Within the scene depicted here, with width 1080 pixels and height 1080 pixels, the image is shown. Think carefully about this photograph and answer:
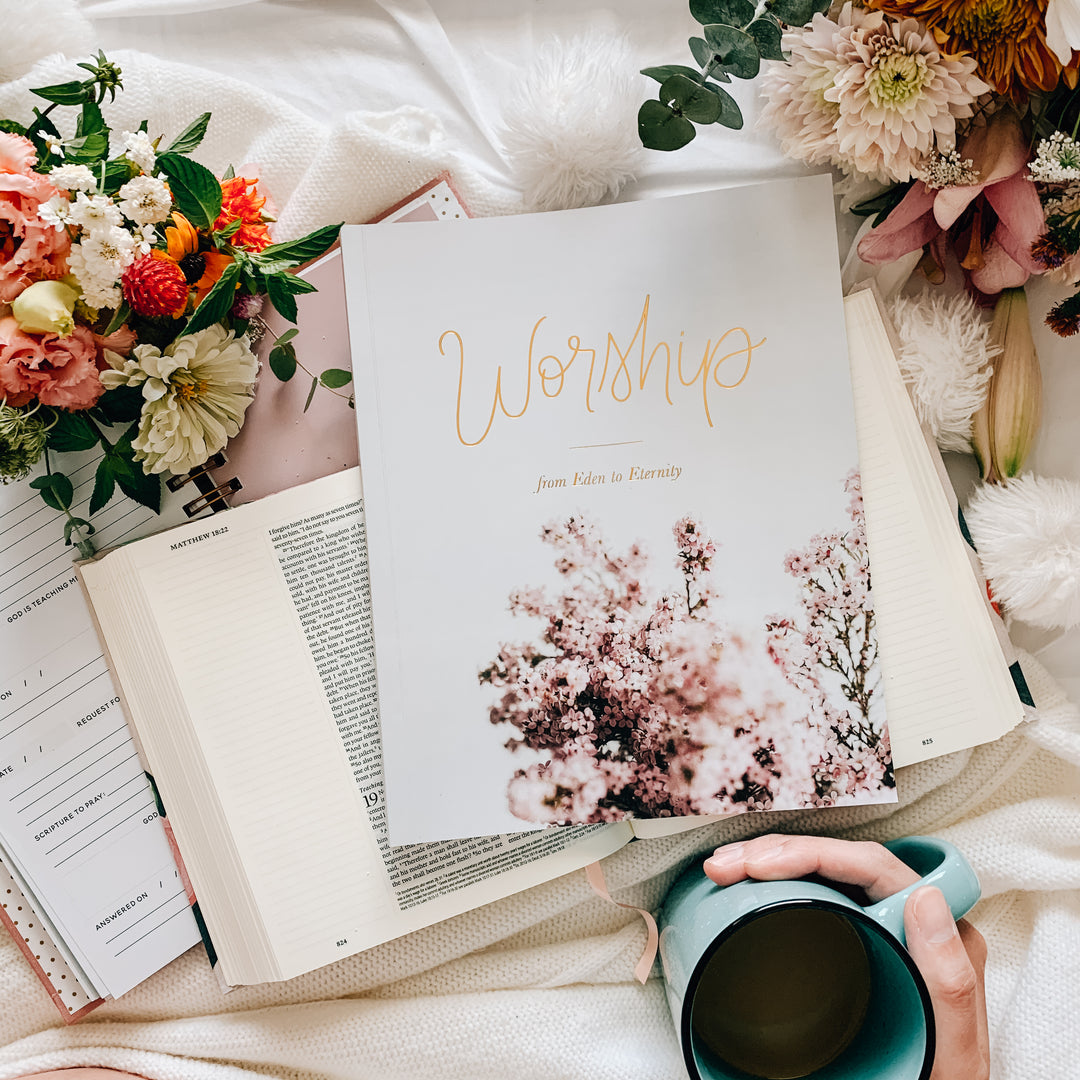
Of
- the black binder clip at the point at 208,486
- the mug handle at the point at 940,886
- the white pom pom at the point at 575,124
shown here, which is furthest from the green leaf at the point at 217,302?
the mug handle at the point at 940,886

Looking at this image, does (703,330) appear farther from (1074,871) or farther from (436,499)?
(1074,871)

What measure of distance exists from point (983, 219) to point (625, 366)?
10.1 inches

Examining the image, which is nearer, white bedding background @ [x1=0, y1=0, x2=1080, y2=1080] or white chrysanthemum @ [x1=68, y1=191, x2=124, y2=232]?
white chrysanthemum @ [x1=68, y1=191, x2=124, y2=232]

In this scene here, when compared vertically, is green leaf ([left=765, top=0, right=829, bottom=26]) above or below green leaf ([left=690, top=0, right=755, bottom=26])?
below

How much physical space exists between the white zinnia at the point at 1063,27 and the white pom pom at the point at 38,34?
612 millimetres

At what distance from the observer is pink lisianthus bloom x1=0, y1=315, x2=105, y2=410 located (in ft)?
1.56

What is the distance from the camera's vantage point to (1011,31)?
1.53ft

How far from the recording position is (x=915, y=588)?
0.60 m

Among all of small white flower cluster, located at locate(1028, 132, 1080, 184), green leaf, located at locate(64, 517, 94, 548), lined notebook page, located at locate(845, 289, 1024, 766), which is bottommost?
lined notebook page, located at locate(845, 289, 1024, 766)

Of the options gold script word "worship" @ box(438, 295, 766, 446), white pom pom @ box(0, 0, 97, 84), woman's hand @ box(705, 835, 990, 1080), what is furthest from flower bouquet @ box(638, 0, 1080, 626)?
white pom pom @ box(0, 0, 97, 84)

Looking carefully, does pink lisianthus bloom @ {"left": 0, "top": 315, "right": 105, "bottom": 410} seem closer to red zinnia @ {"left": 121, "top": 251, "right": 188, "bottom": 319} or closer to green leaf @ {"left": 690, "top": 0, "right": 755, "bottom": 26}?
red zinnia @ {"left": 121, "top": 251, "right": 188, "bottom": 319}

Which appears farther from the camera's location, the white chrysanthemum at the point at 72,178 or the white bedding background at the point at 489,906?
the white bedding background at the point at 489,906

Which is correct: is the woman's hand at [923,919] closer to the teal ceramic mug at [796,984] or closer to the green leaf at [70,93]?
the teal ceramic mug at [796,984]

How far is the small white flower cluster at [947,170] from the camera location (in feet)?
1.71
